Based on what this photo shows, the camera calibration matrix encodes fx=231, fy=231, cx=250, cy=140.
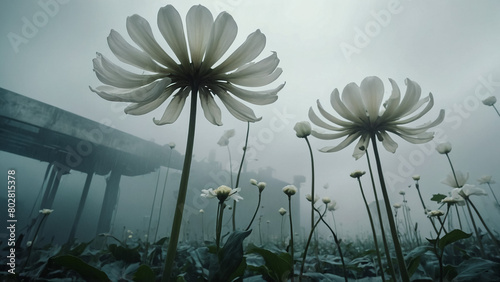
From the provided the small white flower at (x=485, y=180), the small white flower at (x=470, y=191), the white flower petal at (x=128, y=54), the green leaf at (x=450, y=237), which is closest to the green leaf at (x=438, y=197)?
the small white flower at (x=470, y=191)

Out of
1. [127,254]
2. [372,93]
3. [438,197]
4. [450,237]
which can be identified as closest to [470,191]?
[438,197]

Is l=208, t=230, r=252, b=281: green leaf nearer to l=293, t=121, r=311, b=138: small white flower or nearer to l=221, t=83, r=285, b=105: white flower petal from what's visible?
l=221, t=83, r=285, b=105: white flower petal

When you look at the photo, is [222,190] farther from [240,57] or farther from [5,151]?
[5,151]

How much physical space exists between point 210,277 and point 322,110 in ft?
1.95

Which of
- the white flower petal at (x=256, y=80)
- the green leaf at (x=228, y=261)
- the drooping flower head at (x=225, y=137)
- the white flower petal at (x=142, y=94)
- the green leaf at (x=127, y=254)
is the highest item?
the drooping flower head at (x=225, y=137)

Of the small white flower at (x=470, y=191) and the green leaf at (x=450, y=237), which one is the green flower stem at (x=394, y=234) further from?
the small white flower at (x=470, y=191)

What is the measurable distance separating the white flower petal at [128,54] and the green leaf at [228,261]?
1.40ft

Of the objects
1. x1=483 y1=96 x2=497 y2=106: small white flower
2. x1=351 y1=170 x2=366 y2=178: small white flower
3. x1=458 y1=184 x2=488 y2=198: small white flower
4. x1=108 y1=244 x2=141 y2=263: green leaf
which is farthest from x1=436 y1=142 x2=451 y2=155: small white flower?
x1=108 y1=244 x2=141 y2=263: green leaf

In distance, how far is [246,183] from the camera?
22.9ft

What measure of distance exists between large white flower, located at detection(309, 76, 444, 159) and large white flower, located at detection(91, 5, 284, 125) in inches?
11.3

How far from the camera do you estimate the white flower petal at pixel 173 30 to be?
501mm

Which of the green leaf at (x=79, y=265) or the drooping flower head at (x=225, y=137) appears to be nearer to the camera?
the green leaf at (x=79, y=265)

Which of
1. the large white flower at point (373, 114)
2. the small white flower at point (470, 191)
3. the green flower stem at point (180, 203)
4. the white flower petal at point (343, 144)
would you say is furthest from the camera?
the small white flower at point (470, 191)

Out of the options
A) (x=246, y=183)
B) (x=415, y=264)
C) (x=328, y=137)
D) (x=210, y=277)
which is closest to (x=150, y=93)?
(x=210, y=277)
